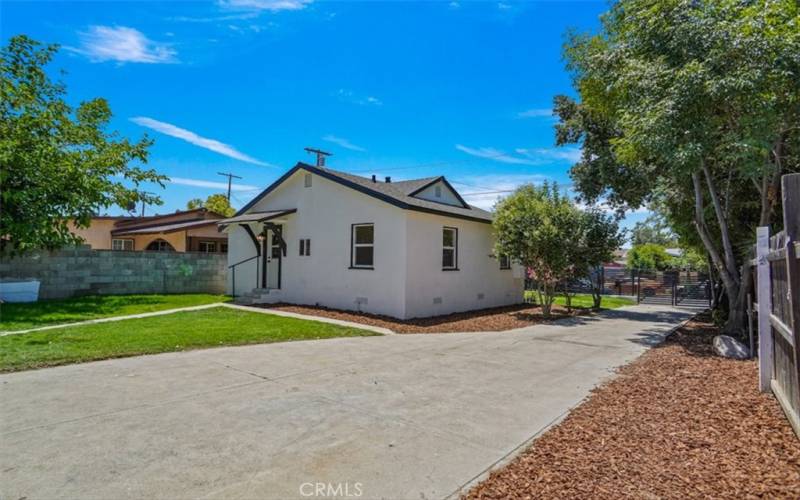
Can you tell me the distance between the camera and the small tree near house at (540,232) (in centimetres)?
1219

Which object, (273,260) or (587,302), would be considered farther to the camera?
(587,302)

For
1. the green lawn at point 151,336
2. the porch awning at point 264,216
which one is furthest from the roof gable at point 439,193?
the green lawn at point 151,336

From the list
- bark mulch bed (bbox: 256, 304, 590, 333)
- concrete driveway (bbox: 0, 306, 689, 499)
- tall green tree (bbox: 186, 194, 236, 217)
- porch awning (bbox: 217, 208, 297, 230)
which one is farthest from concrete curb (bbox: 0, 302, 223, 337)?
tall green tree (bbox: 186, 194, 236, 217)

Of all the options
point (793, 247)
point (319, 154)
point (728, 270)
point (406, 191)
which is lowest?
point (728, 270)

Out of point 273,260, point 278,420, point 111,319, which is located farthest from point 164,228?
point 278,420

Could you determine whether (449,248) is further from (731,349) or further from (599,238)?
(731,349)

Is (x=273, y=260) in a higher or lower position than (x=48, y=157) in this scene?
lower

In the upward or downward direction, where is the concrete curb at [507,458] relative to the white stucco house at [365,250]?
downward

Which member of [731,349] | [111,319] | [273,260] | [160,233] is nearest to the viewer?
[731,349]

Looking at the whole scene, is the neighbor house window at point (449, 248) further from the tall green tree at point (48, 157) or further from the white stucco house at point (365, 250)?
the tall green tree at point (48, 157)

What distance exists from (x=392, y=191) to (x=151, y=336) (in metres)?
8.21

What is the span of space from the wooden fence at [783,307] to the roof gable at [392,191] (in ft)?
25.5

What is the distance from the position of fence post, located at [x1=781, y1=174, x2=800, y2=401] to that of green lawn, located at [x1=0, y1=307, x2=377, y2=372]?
7263mm

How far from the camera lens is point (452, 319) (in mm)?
12148
